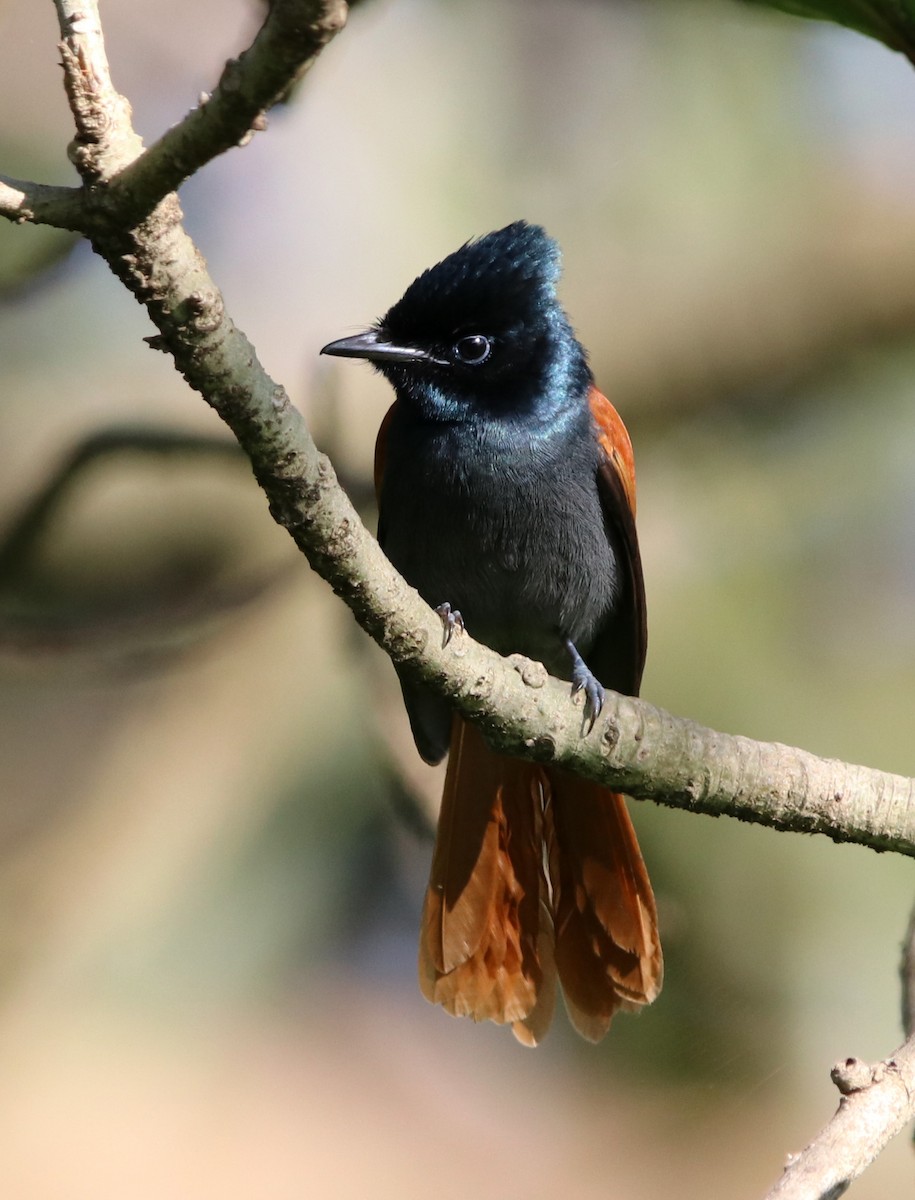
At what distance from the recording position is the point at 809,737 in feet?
16.4

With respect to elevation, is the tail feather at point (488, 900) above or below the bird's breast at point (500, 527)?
below

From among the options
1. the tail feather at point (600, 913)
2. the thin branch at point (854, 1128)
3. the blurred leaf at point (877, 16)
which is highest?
the blurred leaf at point (877, 16)

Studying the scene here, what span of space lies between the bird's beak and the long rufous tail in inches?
39.0

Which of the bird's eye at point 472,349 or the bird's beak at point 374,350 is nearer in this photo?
the bird's beak at point 374,350

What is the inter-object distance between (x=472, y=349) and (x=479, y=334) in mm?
44

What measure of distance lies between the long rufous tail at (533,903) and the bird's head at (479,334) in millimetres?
880

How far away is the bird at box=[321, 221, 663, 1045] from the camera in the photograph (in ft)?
10.2

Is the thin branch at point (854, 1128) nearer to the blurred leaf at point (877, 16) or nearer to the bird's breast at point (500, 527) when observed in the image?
the bird's breast at point (500, 527)

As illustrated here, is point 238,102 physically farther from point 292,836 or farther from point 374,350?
point 292,836

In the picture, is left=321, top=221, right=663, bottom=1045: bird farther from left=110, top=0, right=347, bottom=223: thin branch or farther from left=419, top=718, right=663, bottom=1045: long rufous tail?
left=110, top=0, right=347, bottom=223: thin branch

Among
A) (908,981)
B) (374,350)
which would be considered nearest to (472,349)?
(374,350)

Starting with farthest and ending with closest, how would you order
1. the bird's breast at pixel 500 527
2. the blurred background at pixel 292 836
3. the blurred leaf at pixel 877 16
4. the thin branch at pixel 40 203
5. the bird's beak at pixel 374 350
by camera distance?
1. the blurred background at pixel 292 836
2. the bird's breast at pixel 500 527
3. the bird's beak at pixel 374 350
4. the blurred leaf at pixel 877 16
5. the thin branch at pixel 40 203

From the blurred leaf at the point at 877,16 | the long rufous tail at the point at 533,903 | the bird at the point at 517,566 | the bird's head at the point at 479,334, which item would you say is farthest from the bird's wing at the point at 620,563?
the blurred leaf at the point at 877,16

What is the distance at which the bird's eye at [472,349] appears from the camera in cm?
315
